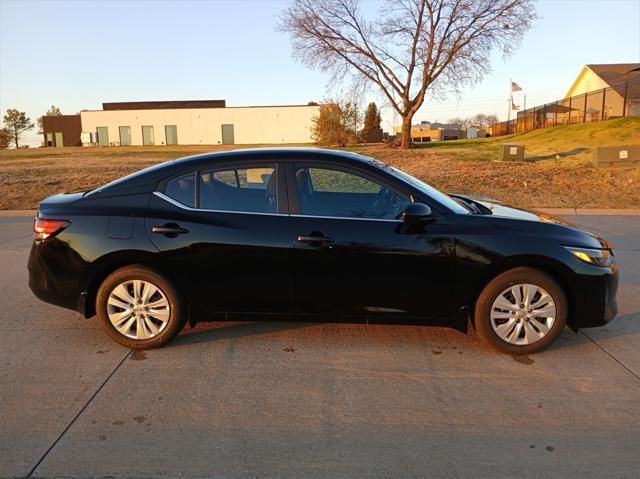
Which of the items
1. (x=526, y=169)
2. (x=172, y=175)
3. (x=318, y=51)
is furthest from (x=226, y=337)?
(x=318, y=51)

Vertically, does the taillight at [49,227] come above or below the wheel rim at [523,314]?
above

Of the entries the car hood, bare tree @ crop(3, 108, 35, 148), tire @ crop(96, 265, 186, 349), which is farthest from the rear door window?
bare tree @ crop(3, 108, 35, 148)

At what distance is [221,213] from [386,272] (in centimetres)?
141

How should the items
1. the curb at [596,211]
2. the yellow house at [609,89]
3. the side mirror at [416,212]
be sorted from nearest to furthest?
the side mirror at [416,212] < the curb at [596,211] < the yellow house at [609,89]

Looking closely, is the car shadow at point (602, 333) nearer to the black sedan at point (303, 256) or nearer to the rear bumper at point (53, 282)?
the black sedan at point (303, 256)

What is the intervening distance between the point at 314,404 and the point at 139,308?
1.72 m

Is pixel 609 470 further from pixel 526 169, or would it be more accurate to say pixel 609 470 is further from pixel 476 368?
pixel 526 169

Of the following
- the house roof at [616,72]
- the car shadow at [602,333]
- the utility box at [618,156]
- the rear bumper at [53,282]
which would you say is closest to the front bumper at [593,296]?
the car shadow at [602,333]

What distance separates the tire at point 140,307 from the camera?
4215mm

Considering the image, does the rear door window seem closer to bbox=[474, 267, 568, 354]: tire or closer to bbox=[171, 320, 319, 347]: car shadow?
bbox=[171, 320, 319, 347]: car shadow

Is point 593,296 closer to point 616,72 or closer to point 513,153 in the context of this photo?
point 513,153

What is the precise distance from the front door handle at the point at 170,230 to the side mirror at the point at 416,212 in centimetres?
174

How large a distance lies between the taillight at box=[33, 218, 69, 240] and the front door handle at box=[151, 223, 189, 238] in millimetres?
773

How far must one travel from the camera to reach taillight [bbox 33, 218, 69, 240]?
4285mm
